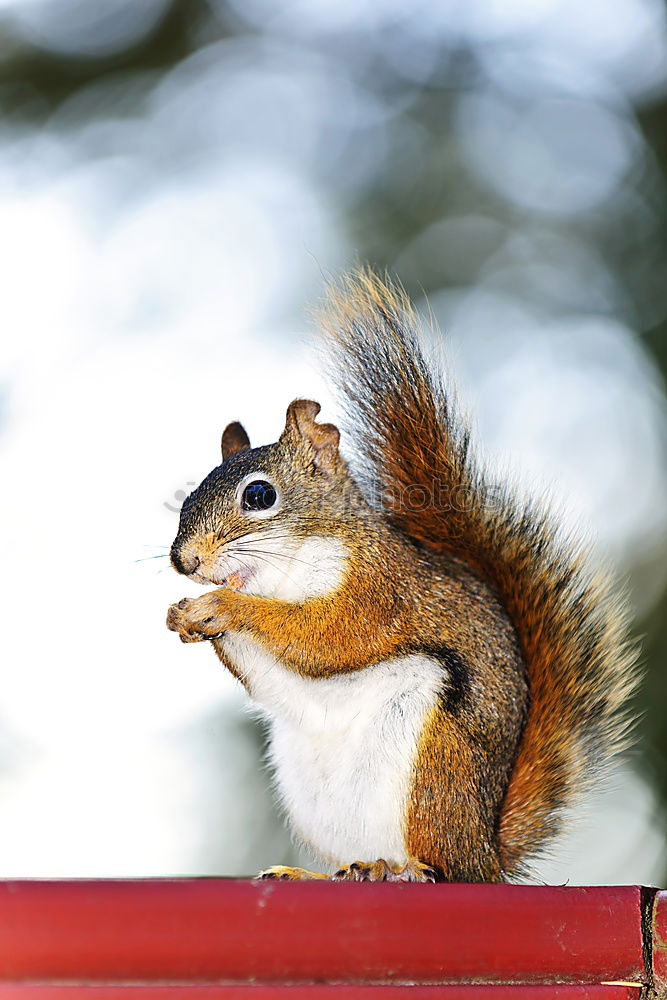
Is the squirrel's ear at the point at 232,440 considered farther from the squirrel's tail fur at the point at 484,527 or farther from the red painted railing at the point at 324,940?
the red painted railing at the point at 324,940

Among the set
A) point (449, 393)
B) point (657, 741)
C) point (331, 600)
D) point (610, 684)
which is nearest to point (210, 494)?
point (331, 600)

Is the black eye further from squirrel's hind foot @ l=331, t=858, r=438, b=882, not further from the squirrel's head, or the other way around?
squirrel's hind foot @ l=331, t=858, r=438, b=882

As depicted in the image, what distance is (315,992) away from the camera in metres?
0.71

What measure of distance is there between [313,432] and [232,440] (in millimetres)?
137

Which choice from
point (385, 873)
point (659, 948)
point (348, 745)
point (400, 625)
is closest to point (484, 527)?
point (400, 625)

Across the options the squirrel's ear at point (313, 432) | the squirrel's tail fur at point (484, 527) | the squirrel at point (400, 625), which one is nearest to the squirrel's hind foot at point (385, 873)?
the squirrel at point (400, 625)

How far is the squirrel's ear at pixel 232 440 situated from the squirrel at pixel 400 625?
3.6 inches

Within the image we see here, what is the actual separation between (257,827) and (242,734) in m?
0.25

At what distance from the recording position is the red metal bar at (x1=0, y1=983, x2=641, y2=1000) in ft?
2.16

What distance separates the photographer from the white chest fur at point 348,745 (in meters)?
1.07

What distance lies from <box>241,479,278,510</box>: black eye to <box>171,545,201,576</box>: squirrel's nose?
0.29ft

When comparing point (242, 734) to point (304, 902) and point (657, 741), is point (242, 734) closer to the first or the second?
point (657, 741)

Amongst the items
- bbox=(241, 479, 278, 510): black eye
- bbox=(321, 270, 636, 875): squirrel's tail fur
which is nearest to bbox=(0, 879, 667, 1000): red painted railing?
bbox=(321, 270, 636, 875): squirrel's tail fur

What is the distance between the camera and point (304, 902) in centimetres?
71
